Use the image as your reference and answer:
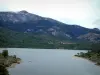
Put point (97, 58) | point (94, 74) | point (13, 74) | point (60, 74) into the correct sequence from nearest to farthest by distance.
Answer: point (13, 74)
point (60, 74)
point (94, 74)
point (97, 58)

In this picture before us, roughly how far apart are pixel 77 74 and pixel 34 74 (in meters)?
13.2

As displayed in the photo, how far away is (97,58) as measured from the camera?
387 ft

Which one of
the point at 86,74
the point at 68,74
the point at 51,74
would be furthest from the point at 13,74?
the point at 86,74

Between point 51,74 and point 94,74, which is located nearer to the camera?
point 51,74

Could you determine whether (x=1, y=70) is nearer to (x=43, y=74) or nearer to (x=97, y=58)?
(x=43, y=74)

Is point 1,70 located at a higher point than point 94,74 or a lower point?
higher

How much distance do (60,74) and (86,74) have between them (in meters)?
8.79

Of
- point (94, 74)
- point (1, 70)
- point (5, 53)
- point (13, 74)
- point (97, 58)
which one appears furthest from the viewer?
point (97, 58)

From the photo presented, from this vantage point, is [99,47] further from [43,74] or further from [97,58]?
[43,74]

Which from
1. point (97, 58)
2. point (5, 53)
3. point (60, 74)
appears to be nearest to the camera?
point (60, 74)

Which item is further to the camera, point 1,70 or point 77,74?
point 77,74

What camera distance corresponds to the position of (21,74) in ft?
206

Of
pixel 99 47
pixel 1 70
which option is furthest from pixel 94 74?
pixel 99 47

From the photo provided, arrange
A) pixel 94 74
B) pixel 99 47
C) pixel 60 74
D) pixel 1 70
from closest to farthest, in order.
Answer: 1. pixel 1 70
2. pixel 60 74
3. pixel 94 74
4. pixel 99 47
